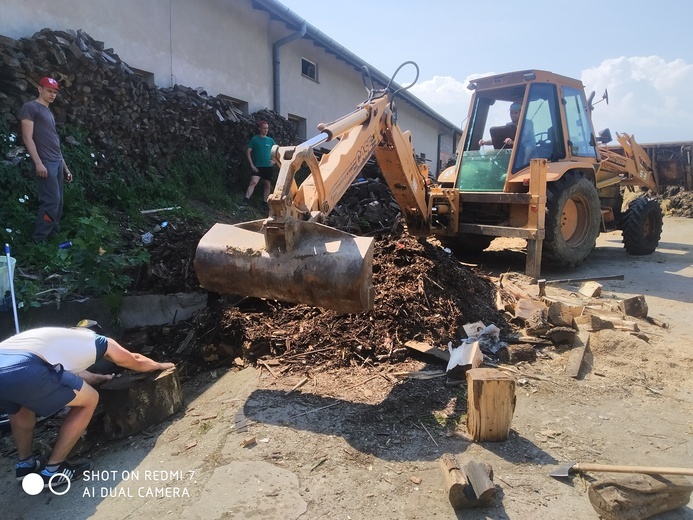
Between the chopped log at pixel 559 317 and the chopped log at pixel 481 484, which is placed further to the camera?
the chopped log at pixel 559 317

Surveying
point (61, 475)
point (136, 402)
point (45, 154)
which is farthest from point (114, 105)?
point (61, 475)

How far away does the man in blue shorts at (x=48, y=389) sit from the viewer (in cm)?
268

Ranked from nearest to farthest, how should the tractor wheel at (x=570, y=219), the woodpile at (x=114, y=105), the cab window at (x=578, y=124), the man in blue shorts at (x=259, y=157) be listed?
the woodpile at (x=114, y=105), the tractor wheel at (x=570, y=219), the cab window at (x=578, y=124), the man in blue shorts at (x=259, y=157)

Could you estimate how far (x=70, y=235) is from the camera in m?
5.77

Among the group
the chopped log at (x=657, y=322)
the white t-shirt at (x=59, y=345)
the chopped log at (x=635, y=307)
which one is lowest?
the chopped log at (x=657, y=322)

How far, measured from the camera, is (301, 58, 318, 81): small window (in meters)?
13.2

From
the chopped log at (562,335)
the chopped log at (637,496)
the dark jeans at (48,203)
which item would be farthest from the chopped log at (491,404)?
the dark jeans at (48,203)

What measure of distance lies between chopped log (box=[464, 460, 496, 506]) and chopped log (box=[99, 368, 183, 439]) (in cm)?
209

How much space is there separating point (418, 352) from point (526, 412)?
98cm

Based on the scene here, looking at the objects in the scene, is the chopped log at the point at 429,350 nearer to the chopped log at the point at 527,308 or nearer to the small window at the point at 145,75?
the chopped log at the point at 527,308

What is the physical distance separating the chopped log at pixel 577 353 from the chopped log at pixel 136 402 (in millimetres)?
3038

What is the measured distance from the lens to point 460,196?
7086 millimetres

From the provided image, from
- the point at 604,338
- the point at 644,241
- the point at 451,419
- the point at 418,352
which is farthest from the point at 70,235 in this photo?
the point at 644,241

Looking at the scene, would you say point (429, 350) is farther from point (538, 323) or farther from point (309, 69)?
point (309, 69)
